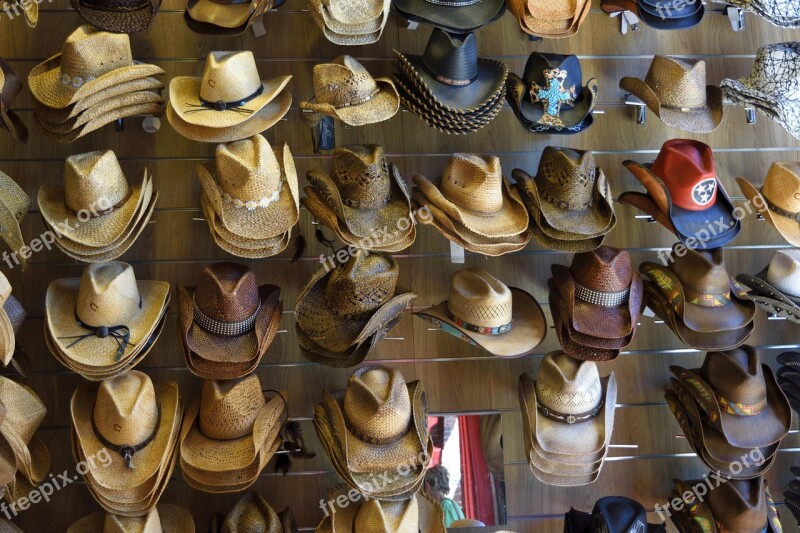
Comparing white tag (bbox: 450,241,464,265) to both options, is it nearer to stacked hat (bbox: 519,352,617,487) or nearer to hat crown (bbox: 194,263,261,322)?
stacked hat (bbox: 519,352,617,487)

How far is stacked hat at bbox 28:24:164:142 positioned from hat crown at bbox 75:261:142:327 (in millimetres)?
485

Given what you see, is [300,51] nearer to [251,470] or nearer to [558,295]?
[558,295]

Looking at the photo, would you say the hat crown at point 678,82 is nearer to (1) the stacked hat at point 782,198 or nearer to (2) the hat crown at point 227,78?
(1) the stacked hat at point 782,198

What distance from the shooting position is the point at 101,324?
9.47 feet

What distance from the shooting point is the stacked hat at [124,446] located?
295 cm

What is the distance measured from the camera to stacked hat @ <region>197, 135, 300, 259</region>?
2.81m

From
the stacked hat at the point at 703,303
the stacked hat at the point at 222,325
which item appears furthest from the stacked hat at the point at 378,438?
the stacked hat at the point at 703,303

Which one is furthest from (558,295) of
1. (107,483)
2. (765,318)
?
(107,483)

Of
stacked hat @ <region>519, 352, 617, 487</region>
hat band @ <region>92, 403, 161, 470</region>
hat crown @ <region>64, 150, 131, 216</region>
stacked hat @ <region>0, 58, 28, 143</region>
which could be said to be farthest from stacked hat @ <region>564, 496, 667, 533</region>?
stacked hat @ <region>0, 58, 28, 143</region>

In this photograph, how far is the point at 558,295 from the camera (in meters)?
3.29

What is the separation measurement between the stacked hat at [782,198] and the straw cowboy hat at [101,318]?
8.01 ft

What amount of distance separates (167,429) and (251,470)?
1.16 feet

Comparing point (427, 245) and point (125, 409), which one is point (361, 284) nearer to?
point (427, 245)

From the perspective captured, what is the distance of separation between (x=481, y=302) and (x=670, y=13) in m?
1.33
